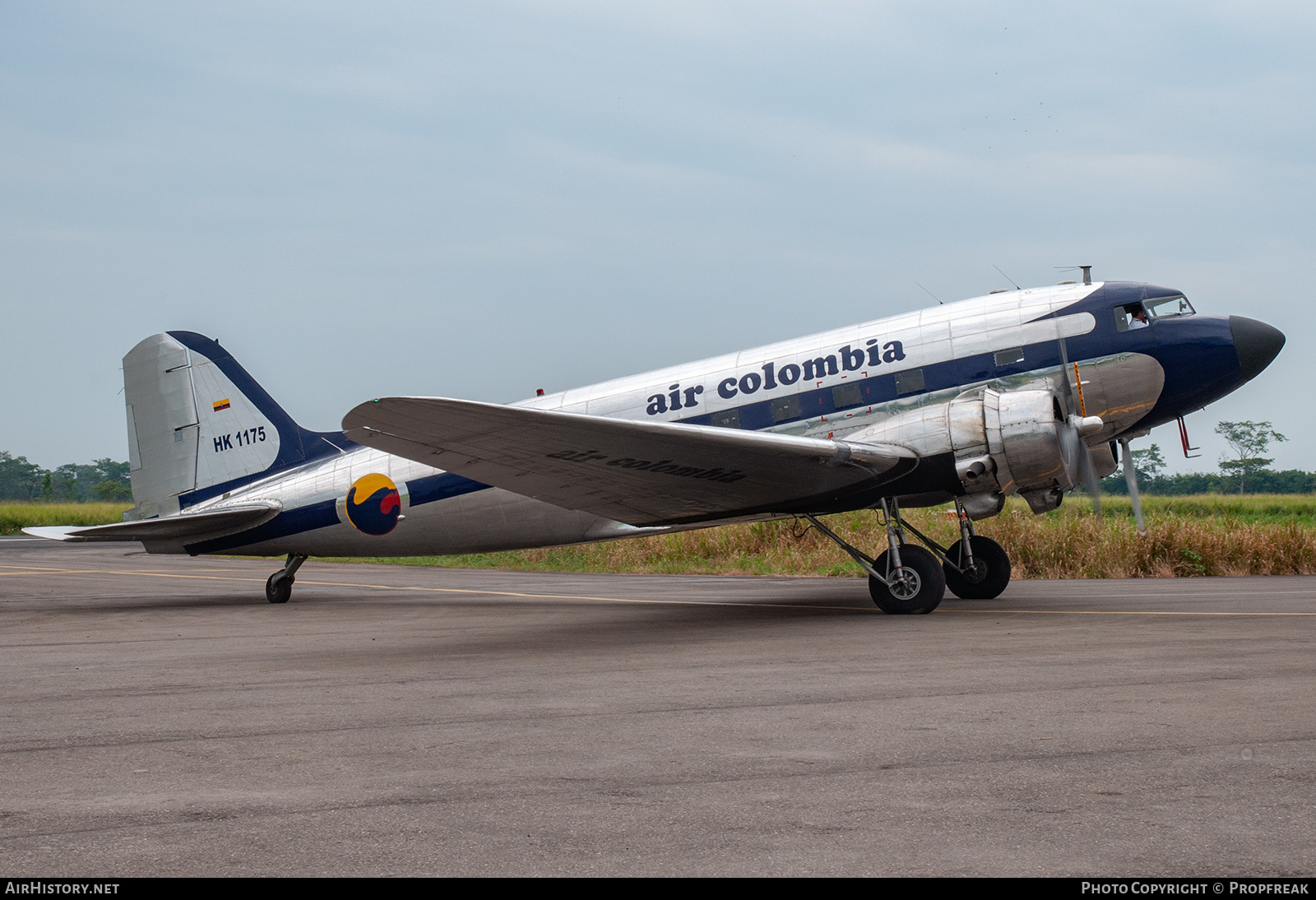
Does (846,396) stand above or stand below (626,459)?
above

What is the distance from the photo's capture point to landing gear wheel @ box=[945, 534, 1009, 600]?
1477 centimetres

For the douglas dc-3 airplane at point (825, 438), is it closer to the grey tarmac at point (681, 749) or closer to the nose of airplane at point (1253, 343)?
the nose of airplane at point (1253, 343)

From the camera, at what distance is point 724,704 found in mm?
6957

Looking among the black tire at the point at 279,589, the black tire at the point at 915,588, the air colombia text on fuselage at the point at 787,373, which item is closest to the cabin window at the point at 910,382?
the air colombia text on fuselage at the point at 787,373

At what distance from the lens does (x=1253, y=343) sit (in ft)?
42.3

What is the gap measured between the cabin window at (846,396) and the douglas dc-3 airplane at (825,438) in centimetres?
2

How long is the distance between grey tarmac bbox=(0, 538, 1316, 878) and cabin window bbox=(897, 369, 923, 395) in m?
2.95

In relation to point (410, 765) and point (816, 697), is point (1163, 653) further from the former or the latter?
point (410, 765)

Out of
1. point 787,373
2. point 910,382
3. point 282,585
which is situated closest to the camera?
point 910,382

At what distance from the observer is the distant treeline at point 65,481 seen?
9212 centimetres

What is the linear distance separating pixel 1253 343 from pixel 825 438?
5344mm

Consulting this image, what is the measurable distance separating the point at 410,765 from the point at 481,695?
229 cm

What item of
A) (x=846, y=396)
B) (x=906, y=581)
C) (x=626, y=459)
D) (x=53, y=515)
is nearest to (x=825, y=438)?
(x=846, y=396)

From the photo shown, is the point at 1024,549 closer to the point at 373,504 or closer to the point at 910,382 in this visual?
the point at 910,382
